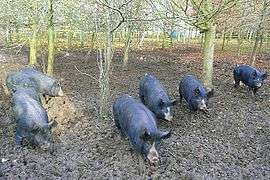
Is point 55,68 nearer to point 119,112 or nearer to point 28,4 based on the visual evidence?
point 28,4

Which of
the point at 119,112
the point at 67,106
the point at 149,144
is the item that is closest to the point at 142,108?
the point at 119,112

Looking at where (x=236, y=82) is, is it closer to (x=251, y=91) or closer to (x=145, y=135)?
(x=251, y=91)

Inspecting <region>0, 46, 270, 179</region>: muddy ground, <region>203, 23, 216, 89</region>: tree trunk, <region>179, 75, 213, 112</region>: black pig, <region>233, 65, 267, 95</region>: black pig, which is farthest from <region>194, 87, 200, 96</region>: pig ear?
<region>233, 65, 267, 95</region>: black pig

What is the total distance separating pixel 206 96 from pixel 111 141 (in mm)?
3175

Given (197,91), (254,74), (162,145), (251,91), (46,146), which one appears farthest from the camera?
(251,91)

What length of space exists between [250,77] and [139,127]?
258 inches

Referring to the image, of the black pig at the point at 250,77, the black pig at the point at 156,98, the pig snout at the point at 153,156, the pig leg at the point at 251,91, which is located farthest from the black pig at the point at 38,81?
the pig leg at the point at 251,91

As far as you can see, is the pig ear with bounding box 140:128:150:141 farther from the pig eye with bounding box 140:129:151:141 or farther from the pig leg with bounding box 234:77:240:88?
the pig leg with bounding box 234:77:240:88

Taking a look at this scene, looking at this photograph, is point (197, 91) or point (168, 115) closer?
point (168, 115)

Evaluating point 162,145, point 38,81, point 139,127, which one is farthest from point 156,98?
point 38,81

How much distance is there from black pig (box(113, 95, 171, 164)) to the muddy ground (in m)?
0.38

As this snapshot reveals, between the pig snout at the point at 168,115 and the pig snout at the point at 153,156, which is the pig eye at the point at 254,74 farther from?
the pig snout at the point at 153,156

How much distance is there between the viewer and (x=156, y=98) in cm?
1016

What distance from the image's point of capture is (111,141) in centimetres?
902
